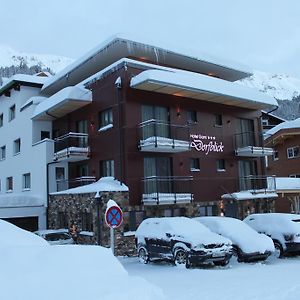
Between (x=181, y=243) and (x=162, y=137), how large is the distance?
7.67 metres

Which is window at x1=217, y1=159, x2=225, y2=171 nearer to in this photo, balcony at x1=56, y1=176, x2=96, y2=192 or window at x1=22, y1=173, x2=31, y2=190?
balcony at x1=56, y1=176, x2=96, y2=192

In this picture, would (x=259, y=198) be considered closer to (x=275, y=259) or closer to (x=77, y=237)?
(x=275, y=259)

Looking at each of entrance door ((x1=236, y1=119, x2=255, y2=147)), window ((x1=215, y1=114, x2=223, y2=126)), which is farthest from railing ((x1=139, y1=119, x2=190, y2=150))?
entrance door ((x1=236, y1=119, x2=255, y2=147))

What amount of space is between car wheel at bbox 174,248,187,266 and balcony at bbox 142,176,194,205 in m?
5.49

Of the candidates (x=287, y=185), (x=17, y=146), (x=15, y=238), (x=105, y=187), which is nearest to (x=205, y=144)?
(x=105, y=187)

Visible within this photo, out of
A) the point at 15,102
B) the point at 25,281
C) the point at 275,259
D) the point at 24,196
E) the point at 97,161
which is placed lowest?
the point at 275,259

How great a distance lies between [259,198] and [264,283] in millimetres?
15743

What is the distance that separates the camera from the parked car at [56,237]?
2005 centimetres

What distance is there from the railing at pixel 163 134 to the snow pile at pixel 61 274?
1340cm

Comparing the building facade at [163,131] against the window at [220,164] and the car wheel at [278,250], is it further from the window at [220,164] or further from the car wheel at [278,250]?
the car wheel at [278,250]

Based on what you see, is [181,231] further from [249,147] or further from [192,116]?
[249,147]

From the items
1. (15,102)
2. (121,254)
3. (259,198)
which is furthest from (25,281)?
(15,102)

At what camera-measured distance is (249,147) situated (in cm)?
2547

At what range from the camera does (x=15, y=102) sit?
29516 millimetres
